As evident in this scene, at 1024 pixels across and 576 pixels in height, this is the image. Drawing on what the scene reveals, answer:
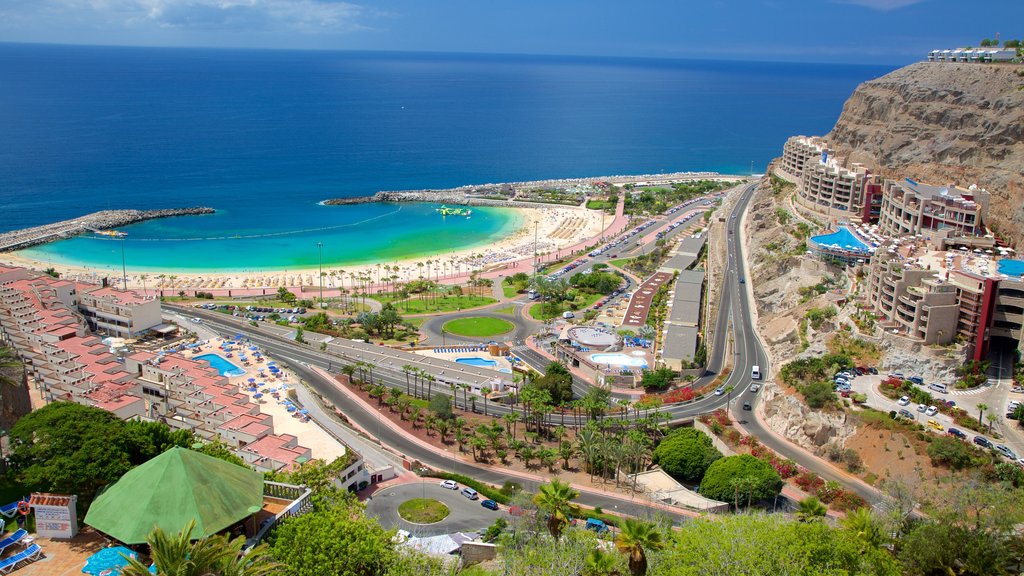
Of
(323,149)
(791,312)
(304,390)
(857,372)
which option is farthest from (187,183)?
(857,372)

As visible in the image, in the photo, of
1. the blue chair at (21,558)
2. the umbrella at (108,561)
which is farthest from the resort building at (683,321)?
the blue chair at (21,558)

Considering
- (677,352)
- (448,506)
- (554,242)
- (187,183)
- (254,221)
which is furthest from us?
(187,183)

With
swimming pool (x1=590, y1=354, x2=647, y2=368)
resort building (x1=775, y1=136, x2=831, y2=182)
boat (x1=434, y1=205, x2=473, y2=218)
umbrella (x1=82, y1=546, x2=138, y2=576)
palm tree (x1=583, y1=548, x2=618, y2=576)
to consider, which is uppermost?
resort building (x1=775, y1=136, x2=831, y2=182)

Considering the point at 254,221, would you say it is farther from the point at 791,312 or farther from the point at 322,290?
the point at 791,312

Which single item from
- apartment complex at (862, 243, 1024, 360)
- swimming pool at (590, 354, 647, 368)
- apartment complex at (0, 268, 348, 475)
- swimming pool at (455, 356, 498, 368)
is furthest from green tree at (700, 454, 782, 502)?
swimming pool at (455, 356, 498, 368)

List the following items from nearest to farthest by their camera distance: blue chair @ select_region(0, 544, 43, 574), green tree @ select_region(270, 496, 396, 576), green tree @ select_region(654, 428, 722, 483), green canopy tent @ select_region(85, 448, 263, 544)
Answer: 1. blue chair @ select_region(0, 544, 43, 574)
2. green canopy tent @ select_region(85, 448, 263, 544)
3. green tree @ select_region(270, 496, 396, 576)
4. green tree @ select_region(654, 428, 722, 483)

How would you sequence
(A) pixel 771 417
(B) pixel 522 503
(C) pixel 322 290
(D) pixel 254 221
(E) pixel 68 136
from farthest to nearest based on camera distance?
(E) pixel 68 136, (D) pixel 254 221, (C) pixel 322 290, (A) pixel 771 417, (B) pixel 522 503

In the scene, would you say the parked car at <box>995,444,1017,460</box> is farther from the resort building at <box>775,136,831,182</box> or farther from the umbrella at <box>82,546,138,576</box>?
the resort building at <box>775,136,831,182</box>
